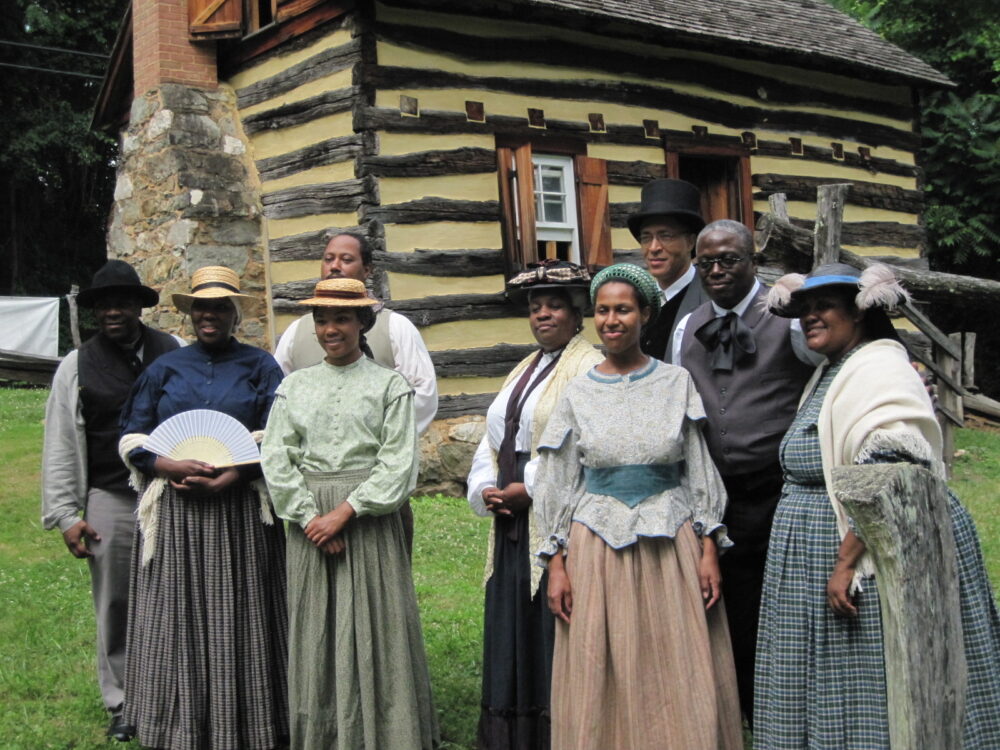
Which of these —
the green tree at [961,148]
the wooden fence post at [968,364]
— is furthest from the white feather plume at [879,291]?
the green tree at [961,148]

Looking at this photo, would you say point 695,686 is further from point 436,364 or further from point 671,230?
point 436,364

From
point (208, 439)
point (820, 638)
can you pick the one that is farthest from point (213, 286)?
point (820, 638)

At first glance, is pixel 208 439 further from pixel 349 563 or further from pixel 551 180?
pixel 551 180

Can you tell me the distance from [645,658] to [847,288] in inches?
52.1

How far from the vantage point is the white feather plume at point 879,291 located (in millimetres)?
3293

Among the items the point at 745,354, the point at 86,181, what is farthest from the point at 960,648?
the point at 86,181

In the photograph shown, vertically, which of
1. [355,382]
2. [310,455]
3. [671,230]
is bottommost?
[310,455]

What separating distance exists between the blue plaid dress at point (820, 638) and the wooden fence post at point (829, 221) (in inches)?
193

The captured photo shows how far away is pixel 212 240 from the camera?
1002 centimetres

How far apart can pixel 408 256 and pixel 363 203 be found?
59 centimetres

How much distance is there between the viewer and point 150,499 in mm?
4355

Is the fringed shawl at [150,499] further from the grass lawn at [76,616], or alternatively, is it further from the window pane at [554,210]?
the window pane at [554,210]

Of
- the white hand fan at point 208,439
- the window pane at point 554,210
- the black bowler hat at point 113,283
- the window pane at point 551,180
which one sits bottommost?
the white hand fan at point 208,439

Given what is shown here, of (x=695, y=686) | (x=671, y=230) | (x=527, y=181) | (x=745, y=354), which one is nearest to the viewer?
(x=695, y=686)
